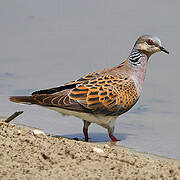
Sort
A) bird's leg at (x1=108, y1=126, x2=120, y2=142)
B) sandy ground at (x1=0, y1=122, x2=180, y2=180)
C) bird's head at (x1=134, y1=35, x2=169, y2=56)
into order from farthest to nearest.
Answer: bird's head at (x1=134, y1=35, x2=169, y2=56), bird's leg at (x1=108, y1=126, x2=120, y2=142), sandy ground at (x1=0, y1=122, x2=180, y2=180)

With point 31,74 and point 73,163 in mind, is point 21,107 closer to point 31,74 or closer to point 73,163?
point 31,74

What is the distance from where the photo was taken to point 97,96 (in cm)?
718

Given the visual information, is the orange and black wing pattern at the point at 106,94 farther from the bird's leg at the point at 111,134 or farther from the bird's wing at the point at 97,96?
the bird's leg at the point at 111,134

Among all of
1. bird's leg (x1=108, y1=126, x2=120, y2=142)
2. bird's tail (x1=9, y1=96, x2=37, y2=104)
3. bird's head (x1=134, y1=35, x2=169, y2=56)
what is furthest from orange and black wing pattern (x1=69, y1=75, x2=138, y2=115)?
bird's head (x1=134, y1=35, x2=169, y2=56)

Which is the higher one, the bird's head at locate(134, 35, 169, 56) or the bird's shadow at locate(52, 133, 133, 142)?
the bird's head at locate(134, 35, 169, 56)

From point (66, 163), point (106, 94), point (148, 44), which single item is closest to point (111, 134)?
point (106, 94)

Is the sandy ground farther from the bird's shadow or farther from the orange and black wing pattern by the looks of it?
the bird's shadow

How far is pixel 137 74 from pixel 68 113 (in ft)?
4.24

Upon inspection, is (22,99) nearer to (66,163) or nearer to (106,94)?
(106,94)

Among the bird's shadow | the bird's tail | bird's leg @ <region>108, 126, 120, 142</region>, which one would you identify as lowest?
the bird's shadow

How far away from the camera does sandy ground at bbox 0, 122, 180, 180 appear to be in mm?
4488

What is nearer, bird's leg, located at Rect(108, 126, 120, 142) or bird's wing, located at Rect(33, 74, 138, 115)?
bird's wing, located at Rect(33, 74, 138, 115)

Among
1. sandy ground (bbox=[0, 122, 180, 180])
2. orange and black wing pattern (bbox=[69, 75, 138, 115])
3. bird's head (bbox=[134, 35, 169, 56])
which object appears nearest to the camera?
sandy ground (bbox=[0, 122, 180, 180])

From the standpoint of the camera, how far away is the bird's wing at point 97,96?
7.01m
